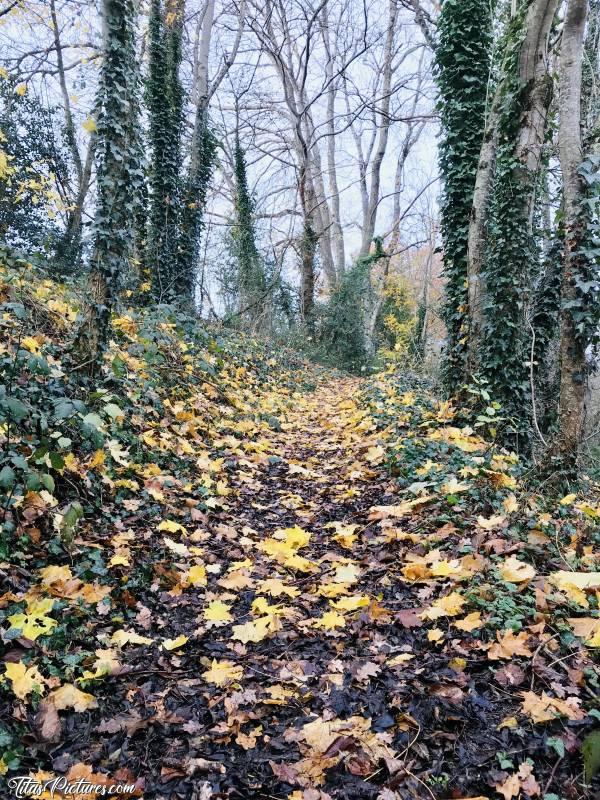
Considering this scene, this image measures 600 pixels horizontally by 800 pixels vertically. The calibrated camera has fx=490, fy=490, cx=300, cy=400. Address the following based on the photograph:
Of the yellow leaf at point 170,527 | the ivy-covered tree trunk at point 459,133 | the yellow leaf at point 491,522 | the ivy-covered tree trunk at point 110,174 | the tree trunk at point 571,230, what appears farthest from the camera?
the ivy-covered tree trunk at point 459,133

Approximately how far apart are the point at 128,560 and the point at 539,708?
239 cm

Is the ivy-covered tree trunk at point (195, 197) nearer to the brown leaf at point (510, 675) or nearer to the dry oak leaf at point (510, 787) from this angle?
the brown leaf at point (510, 675)

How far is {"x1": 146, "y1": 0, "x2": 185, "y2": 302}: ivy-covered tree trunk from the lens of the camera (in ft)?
37.0

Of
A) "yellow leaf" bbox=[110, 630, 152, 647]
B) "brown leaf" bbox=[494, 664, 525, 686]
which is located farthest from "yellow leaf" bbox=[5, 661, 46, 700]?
"brown leaf" bbox=[494, 664, 525, 686]

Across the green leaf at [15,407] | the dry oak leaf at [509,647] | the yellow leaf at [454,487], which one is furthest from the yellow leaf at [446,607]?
the green leaf at [15,407]

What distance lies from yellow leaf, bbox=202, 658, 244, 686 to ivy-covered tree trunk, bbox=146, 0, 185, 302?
31.6 feet

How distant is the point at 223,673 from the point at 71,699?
70 centimetres

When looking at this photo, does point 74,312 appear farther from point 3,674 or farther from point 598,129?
point 598,129

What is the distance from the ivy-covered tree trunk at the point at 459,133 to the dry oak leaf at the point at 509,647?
5.35 m

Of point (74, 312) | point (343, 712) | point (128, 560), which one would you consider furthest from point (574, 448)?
point (74, 312)

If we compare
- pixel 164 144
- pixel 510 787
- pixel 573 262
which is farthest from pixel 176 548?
pixel 164 144

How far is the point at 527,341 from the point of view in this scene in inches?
261

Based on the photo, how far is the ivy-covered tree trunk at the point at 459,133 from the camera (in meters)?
7.49

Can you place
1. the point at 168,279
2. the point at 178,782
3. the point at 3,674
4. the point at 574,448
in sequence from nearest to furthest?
1. the point at 178,782
2. the point at 3,674
3. the point at 574,448
4. the point at 168,279
